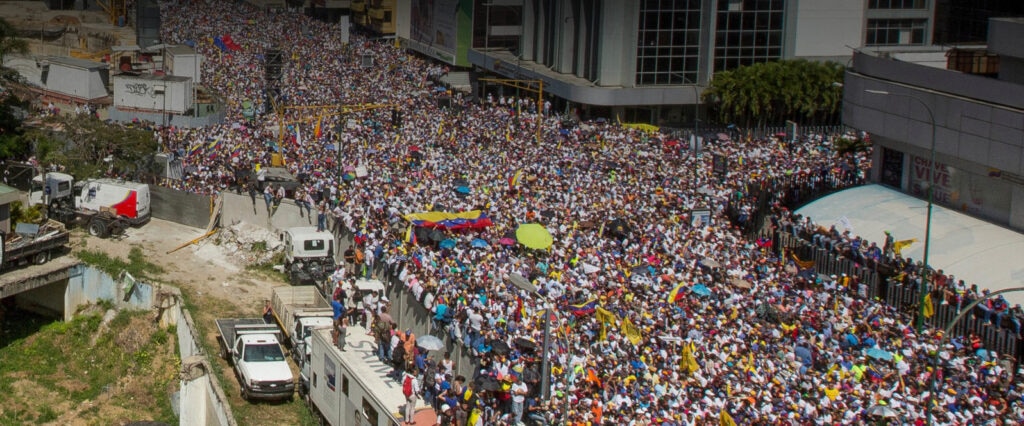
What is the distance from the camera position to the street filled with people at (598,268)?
32156mm

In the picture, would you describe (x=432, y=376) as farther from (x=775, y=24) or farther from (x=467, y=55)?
(x=467, y=55)

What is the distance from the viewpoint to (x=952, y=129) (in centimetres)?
4569

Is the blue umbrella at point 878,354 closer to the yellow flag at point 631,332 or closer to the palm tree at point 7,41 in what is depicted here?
the yellow flag at point 631,332

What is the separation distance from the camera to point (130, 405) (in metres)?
40.0

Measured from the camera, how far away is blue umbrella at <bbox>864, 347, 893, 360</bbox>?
35.0 m

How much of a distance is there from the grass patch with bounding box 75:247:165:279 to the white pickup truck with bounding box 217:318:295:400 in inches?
357

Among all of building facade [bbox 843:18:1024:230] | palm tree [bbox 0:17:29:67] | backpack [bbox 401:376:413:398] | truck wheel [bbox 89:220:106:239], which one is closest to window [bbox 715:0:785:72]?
building facade [bbox 843:18:1024:230]

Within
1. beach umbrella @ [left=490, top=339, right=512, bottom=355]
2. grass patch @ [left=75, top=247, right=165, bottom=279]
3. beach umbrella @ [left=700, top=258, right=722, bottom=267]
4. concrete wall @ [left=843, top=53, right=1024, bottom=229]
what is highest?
concrete wall @ [left=843, top=53, right=1024, bottom=229]

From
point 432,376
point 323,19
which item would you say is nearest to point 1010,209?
point 432,376

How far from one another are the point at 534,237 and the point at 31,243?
55.4 ft

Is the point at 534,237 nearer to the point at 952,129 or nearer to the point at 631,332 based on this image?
the point at 631,332

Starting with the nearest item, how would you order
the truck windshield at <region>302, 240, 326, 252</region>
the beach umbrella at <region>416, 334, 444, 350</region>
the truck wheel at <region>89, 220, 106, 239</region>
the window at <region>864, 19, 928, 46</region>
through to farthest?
the beach umbrella at <region>416, 334, 444, 350</region> → the truck windshield at <region>302, 240, 326, 252</region> → the truck wheel at <region>89, 220, 106, 239</region> → the window at <region>864, 19, 928, 46</region>

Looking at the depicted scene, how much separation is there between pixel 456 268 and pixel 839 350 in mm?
11550

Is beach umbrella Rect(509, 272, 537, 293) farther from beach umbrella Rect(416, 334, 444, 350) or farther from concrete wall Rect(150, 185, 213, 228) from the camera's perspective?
concrete wall Rect(150, 185, 213, 228)
